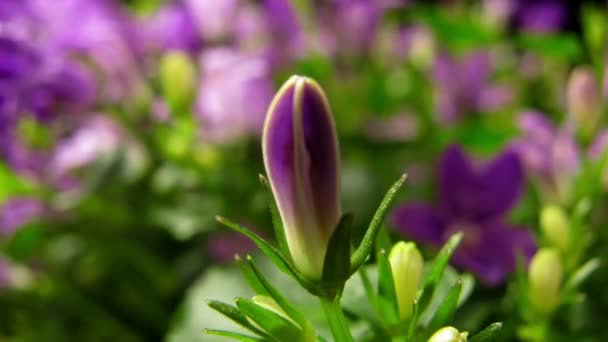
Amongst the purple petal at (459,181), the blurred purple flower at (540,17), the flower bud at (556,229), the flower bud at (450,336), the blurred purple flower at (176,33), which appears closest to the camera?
the flower bud at (450,336)

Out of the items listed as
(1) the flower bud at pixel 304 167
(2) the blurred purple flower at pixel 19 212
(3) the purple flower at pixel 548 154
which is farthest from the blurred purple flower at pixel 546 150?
(2) the blurred purple flower at pixel 19 212

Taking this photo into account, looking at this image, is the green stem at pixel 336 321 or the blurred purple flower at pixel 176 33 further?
the blurred purple flower at pixel 176 33

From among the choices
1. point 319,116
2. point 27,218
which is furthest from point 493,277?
point 27,218

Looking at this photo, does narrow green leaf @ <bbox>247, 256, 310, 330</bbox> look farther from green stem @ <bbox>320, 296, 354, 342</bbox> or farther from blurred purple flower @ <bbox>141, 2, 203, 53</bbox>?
blurred purple flower @ <bbox>141, 2, 203, 53</bbox>

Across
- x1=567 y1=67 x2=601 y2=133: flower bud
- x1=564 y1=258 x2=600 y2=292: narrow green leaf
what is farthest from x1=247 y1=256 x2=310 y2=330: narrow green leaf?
x1=567 y1=67 x2=601 y2=133: flower bud

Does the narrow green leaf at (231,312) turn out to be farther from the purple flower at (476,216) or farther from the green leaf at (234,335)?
the purple flower at (476,216)

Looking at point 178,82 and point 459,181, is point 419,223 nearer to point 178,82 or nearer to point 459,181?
point 459,181

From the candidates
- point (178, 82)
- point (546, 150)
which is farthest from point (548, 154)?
point (178, 82)
